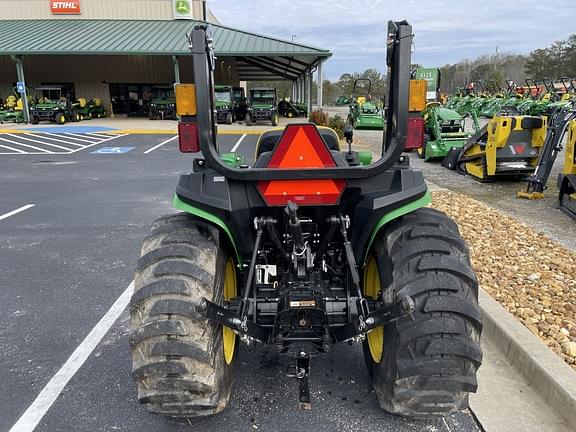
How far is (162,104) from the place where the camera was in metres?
29.2

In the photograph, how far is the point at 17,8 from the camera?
103ft

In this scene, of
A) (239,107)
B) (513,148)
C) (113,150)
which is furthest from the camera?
(239,107)

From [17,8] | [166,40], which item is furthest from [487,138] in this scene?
[17,8]

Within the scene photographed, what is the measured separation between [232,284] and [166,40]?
88.8ft

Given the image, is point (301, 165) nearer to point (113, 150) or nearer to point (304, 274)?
point (304, 274)

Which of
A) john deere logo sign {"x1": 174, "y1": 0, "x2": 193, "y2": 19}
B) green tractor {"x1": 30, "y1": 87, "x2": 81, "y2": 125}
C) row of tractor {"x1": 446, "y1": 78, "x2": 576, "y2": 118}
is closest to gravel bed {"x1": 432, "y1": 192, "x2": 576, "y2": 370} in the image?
row of tractor {"x1": 446, "y1": 78, "x2": 576, "y2": 118}

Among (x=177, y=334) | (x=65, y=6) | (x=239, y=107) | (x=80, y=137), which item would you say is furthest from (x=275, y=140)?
(x=65, y=6)

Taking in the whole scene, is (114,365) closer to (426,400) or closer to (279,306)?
(279,306)

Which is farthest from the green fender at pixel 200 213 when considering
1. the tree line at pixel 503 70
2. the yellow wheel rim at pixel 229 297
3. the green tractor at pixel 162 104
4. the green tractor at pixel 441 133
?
the tree line at pixel 503 70

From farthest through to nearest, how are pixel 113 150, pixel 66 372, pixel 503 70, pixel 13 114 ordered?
pixel 503 70, pixel 13 114, pixel 113 150, pixel 66 372

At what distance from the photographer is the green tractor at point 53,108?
84.7 feet

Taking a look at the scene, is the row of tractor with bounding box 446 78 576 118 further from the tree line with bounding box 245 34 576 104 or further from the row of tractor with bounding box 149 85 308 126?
the tree line with bounding box 245 34 576 104

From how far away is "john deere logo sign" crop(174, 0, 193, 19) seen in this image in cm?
3039

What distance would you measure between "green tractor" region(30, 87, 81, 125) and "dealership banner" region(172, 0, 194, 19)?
29.5 ft
